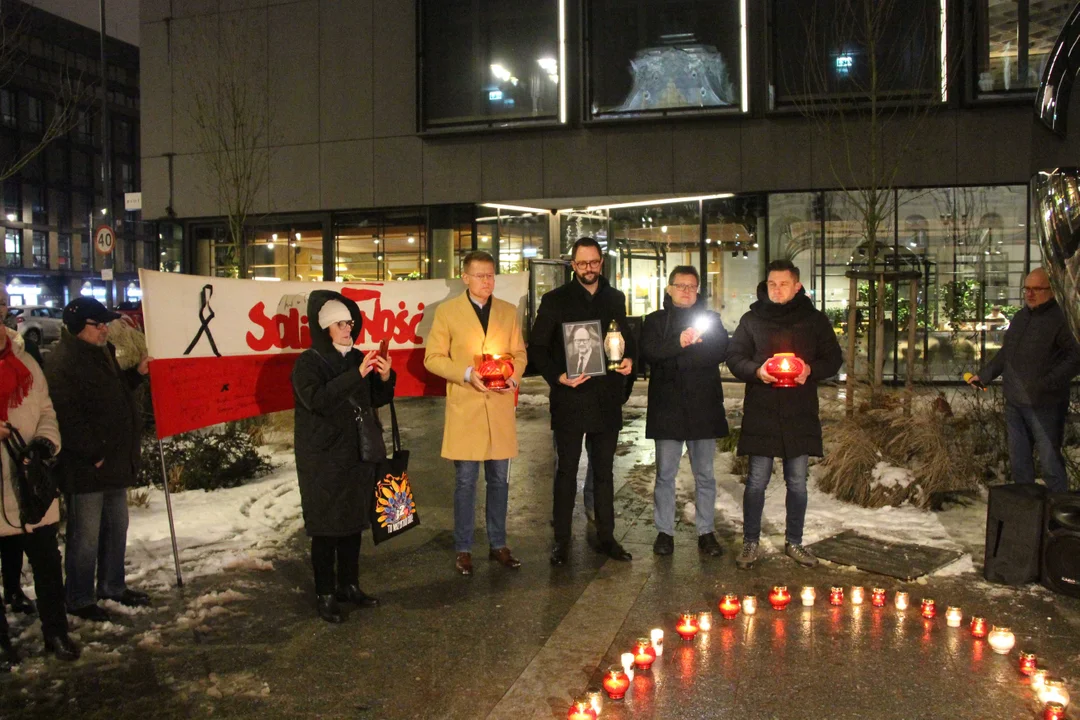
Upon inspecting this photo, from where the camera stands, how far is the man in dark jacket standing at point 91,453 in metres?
5.15

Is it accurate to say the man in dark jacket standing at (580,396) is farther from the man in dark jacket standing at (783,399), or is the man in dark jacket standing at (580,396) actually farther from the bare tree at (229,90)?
the bare tree at (229,90)

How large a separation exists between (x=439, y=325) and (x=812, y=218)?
13084 millimetres

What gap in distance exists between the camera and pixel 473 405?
612 centimetres

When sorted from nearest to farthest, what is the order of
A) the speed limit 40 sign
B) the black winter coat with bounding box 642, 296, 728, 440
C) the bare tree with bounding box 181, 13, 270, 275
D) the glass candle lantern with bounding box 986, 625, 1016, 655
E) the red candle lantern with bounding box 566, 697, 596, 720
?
1. the red candle lantern with bounding box 566, 697, 596, 720
2. the glass candle lantern with bounding box 986, 625, 1016, 655
3. the black winter coat with bounding box 642, 296, 728, 440
4. the speed limit 40 sign
5. the bare tree with bounding box 181, 13, 270, 275

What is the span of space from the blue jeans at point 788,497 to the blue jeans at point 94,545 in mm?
4046

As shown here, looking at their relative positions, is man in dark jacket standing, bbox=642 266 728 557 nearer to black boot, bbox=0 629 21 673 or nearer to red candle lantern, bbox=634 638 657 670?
red candle lantern, bbox=634 638 657 670

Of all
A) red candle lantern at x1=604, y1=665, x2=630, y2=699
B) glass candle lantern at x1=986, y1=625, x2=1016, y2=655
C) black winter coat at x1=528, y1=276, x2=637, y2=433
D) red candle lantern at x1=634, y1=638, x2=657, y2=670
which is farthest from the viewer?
black winter coat at x1=528, y1=276, x2=637, y2=433

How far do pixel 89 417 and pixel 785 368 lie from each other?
430cm

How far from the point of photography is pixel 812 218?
1750cm

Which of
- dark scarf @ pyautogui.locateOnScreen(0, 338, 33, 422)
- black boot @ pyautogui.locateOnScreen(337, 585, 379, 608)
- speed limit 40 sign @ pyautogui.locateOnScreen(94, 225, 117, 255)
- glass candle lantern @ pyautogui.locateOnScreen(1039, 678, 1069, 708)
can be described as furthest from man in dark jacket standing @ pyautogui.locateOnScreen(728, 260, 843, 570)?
speed limit 40 sign @ pyautogui.locateOnScreen(94, 225, 117, 255)

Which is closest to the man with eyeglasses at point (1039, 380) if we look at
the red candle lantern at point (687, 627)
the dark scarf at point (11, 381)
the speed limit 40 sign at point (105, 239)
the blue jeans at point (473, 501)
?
the red candle lantern at point (687, 627)

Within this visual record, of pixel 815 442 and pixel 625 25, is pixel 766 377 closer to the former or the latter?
pixel 815 442

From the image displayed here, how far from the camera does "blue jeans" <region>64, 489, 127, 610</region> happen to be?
5.17 m

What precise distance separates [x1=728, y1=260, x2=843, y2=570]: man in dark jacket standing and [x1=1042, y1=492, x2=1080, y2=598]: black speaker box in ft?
4.54
